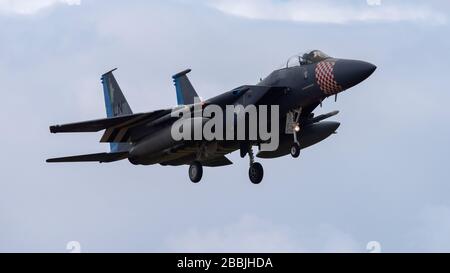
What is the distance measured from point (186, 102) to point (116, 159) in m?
3.64

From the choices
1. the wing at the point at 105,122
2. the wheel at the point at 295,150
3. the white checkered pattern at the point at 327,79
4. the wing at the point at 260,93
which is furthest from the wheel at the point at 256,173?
the white checkered pattern at the point at 327,79

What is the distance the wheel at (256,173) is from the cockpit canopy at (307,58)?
10.4 feet

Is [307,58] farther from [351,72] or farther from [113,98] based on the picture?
[113,98]

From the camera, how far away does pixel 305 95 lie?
28.8m

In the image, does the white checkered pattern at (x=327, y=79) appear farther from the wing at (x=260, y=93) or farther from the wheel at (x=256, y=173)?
the wheel at (x=256, y=173)

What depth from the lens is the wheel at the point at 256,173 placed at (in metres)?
30.7

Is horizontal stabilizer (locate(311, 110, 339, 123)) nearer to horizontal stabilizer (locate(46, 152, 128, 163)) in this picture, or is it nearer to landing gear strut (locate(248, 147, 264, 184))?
landing gear strut (locate(248, 147, 264, 184))

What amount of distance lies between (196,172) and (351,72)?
601 centimetres

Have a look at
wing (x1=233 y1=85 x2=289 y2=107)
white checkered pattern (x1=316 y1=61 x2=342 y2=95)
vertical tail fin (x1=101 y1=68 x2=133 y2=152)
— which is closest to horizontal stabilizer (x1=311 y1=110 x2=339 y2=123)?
wing (x1=233 y1=85 x2=289 y2=107)

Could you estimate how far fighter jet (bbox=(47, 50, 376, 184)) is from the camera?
28516 millimetres

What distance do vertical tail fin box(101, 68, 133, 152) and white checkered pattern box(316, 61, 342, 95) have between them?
8.88m

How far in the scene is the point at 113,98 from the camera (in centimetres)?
3600
